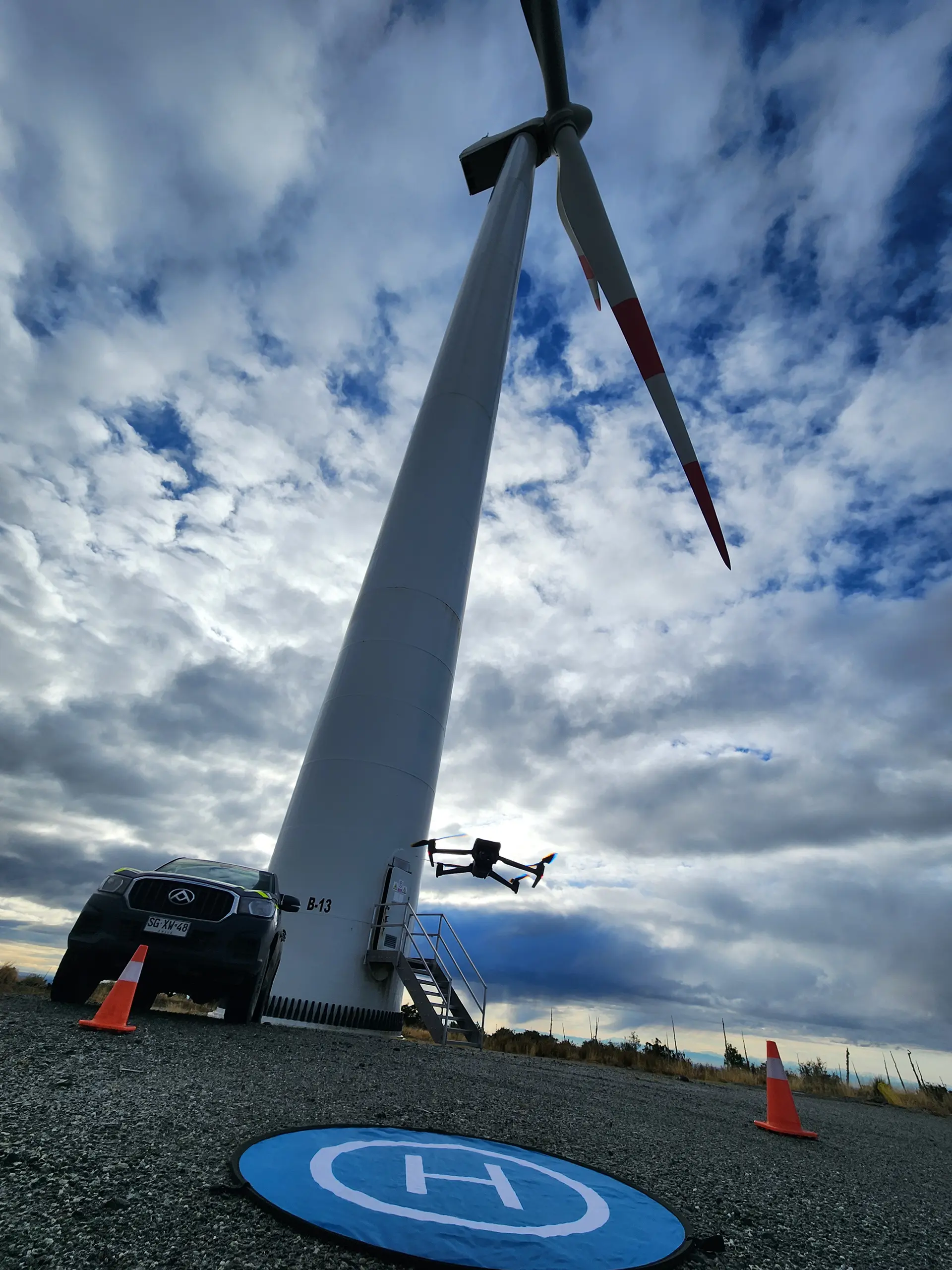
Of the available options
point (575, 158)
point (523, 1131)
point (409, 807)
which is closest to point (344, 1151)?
point (523, 1131)

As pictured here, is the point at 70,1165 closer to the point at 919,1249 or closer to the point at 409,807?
the point at 919,1249

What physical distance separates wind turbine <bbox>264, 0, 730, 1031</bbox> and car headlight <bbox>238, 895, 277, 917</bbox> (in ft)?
13.7

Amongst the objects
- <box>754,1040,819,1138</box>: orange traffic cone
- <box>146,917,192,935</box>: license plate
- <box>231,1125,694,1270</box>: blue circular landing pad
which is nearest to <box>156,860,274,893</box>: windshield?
<box>146,917,192,935</box>: license plate

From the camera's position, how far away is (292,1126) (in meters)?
3.48

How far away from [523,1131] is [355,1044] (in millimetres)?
4435

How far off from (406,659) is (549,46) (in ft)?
70.7

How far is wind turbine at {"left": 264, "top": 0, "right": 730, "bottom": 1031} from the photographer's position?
10.9 metres

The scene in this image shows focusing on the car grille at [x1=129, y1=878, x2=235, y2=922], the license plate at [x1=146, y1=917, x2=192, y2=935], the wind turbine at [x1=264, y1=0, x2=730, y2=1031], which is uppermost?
the wind turbine at [x1=264, y1=0, x2=730, y2=1031]

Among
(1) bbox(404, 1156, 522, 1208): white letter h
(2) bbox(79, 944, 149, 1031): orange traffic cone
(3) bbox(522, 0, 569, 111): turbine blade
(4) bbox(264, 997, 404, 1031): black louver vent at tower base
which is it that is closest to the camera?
(1) bbox(404, 1156, 522, 1208): white letter h

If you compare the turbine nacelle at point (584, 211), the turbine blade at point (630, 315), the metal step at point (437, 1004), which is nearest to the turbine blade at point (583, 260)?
the turbine nacelle at point (584, 211)

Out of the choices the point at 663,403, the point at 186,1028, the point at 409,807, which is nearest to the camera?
the point at 186,1028

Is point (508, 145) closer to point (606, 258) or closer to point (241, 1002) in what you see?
point (606, 258)

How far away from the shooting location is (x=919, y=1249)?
3.14 metres

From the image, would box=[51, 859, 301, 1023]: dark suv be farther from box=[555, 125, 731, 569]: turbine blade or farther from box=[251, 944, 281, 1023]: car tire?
box=[555, 125, 731, 569]: turbine blade
